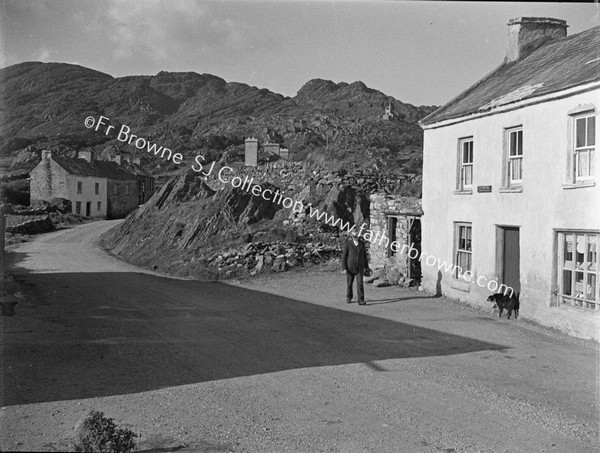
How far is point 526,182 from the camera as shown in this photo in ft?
45.7

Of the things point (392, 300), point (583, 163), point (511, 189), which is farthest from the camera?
point (392, 300)

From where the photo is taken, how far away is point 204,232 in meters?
26.5

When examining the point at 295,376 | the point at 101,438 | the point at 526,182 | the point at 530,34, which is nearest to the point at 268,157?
the point at 530,34

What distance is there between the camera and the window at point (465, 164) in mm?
16609

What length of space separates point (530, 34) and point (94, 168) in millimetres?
45633

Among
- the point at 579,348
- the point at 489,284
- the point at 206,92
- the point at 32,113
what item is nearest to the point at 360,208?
the point at 489,284

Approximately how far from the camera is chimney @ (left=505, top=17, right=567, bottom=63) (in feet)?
60.0

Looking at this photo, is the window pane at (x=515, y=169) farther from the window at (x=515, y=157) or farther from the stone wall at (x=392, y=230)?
the stone wall at (x=392, y=230)

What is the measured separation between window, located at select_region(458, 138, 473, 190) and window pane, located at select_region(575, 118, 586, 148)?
4.03 meters

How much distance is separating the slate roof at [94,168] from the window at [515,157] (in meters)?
43.5

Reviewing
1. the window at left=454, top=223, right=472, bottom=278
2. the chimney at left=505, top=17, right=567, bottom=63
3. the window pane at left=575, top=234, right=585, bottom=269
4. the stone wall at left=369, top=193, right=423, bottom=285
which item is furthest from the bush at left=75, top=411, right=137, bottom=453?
the chimney at left=505, top=17, right=567, bottom=63

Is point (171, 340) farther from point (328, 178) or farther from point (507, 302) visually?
point (328, 178)

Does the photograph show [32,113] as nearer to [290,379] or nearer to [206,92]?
[206,92]

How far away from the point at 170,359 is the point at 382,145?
70.5 m
